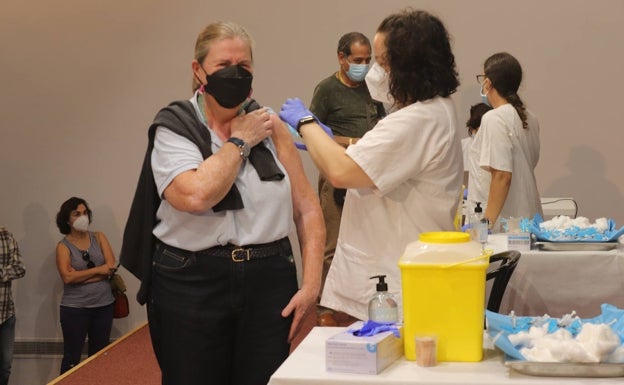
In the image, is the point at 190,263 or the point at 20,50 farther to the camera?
the point at 20,50

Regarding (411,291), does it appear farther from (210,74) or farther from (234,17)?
(234,17)

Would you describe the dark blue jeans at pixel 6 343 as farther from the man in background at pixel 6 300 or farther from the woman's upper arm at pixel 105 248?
the woman's upper arm at pixel 105 248

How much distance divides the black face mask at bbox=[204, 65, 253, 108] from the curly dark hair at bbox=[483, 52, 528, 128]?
2.21 meters

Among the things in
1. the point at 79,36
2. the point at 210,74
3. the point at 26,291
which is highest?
the point at 79,36

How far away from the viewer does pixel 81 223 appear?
19.6 ft

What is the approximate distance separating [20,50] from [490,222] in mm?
3741

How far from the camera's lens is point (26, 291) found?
6422 millimetres

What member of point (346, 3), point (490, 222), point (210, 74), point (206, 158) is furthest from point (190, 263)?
point (346, 3)

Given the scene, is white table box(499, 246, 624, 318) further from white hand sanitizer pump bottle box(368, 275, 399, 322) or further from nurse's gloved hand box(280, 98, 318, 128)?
white hand sanitizer pump bottle box(368, 275, 399, 322)

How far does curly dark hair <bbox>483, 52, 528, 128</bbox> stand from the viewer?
13.7ft

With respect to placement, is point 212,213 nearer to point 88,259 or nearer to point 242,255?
point 242,255

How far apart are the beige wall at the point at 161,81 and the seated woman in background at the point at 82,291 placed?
279 mm

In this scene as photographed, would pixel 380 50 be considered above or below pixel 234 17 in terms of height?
below

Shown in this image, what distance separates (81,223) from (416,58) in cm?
405
